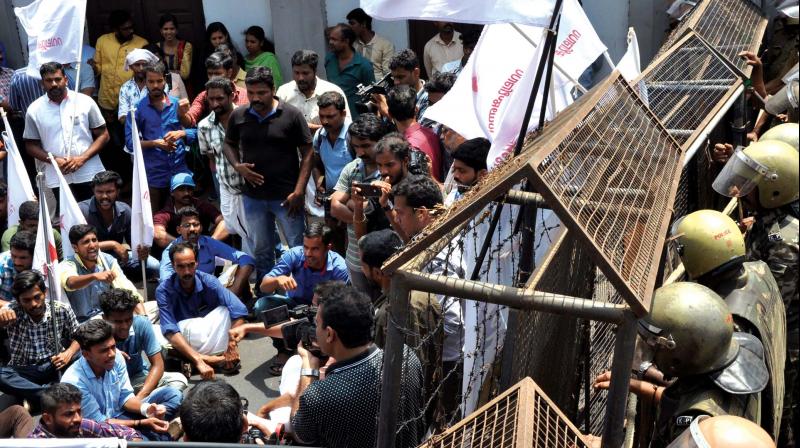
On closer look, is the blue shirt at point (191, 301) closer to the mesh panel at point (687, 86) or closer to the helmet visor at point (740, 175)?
the mesh panel at point (687, 86)

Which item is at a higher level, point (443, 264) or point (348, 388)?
point (443, 264)

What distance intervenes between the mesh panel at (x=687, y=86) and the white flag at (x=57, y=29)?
5009 mm

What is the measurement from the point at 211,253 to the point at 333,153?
1248mm

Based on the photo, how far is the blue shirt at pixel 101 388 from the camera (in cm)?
611

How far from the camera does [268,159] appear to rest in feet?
26.4

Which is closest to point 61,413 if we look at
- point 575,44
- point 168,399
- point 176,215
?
point 168,399

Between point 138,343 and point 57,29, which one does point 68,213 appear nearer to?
point 138,343

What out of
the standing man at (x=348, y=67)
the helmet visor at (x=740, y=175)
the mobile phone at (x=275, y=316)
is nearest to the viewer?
the helmet visor at (x=740, y=175)

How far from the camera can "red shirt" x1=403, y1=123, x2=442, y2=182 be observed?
7.33 m

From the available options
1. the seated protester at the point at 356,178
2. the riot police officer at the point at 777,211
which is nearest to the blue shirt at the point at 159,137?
the seated protester at the point at 356,178

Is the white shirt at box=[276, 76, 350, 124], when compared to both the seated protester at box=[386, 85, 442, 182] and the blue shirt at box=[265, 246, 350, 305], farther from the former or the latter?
the blue shirt at box=[265, 246, 350, 305]

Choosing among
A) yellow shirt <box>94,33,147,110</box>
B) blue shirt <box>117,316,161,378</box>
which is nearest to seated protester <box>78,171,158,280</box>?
blue shirt <box>117,316,161,378</box>

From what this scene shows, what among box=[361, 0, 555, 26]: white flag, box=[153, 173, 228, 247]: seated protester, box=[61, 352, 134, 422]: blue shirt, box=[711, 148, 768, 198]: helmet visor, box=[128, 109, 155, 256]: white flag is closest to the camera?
box=[361, 0, 555, 26]: white flag

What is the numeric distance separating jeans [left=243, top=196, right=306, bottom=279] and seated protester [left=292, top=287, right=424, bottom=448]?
151 inches
